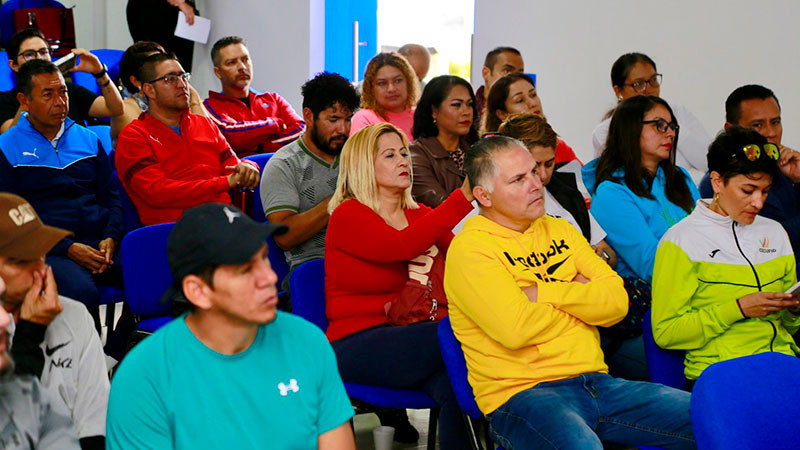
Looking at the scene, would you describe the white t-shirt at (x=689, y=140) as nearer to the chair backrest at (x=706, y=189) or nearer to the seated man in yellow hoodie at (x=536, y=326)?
the chair backrest at (x=706, y=189)

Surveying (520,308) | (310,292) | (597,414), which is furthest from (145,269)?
(597,414)

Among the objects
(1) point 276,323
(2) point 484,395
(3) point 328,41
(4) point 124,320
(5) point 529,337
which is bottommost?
(4) point 124,320

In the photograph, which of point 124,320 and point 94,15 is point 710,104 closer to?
point 124,320

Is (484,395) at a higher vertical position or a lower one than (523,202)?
lower

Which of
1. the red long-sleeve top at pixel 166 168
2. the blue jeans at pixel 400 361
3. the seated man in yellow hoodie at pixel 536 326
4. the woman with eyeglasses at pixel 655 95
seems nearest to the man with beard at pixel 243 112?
the red long-sleeve top at pixel 166 168

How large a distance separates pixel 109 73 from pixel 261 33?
1.68 meters

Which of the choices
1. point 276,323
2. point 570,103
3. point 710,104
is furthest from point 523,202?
point 570,103

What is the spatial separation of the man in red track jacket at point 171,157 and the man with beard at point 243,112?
0.52m

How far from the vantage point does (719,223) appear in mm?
2695

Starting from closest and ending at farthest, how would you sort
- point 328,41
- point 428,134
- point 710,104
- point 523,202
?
point 523,202 → point 428,134 → point 710,104 → point 328,41

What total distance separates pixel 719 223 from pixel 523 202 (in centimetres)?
69

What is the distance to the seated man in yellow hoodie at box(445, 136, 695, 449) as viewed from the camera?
2229 millimetres

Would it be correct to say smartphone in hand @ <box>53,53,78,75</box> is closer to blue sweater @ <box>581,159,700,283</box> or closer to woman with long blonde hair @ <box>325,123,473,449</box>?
woman with long blonde hair @ <box>325,123,473,449</box>

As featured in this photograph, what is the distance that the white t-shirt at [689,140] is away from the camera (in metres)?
4.44
